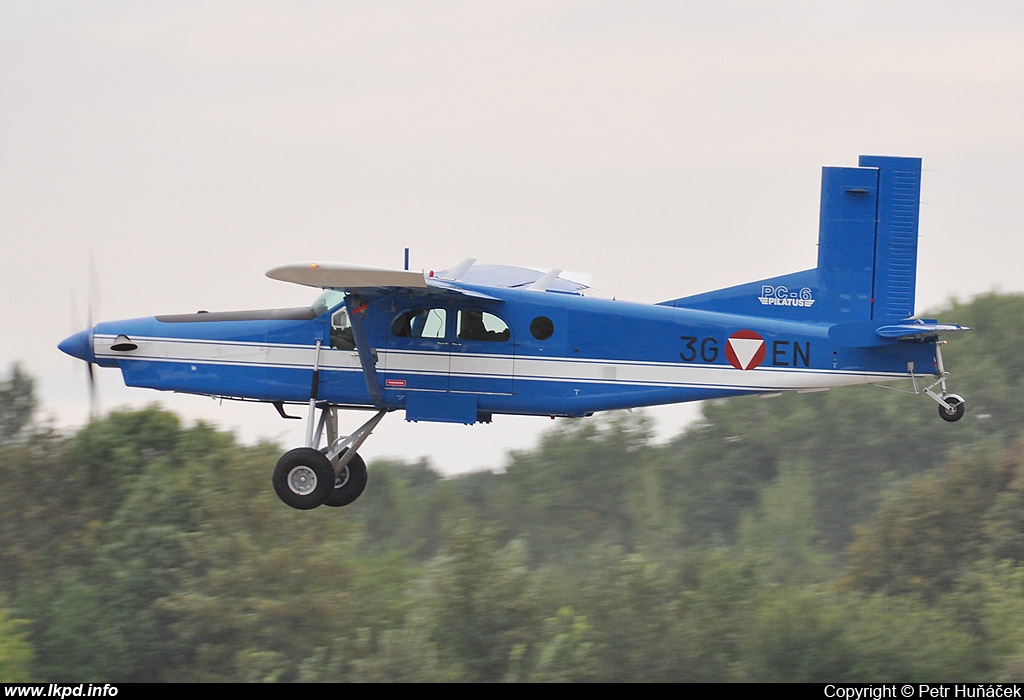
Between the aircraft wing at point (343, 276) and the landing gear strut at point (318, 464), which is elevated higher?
the aircraft wing at point (343, 276)

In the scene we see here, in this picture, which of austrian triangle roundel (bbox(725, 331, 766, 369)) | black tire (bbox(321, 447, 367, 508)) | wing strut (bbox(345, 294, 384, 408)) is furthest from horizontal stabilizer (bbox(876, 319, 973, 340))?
black tire (bbox(321, 447, 367, 508))

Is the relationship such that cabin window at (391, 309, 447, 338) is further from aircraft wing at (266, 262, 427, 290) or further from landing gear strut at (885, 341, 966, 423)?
landing gear strut at (885, 341, 966, 423)

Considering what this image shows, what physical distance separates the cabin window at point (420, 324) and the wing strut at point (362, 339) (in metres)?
0.37

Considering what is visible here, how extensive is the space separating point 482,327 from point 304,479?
2760 mm

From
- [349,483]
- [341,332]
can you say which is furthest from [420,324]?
A: [349,483]

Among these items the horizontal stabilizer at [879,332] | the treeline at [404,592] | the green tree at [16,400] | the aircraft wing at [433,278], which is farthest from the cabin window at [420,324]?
the green tree at [16,400]

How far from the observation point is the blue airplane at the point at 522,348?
16.0 metres

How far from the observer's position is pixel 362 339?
15836 mm

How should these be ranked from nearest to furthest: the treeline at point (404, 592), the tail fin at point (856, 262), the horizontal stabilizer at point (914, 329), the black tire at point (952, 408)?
the horizontal stabilizer at point (914, 329) < the black tire at point (952, 408) < the tail fin at point (856, 262) < the treeline at point (404, 592)

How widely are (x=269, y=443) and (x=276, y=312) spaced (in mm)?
29213

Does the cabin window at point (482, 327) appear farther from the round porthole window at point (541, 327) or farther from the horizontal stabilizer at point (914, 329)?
the horizontal stabilizer at point (914, 329)

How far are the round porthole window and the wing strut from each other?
1.84m

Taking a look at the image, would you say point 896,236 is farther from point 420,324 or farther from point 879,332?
point 420,324

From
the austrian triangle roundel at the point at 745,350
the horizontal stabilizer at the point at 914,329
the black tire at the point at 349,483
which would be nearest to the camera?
the horizontal stabilizer at the point at 914,329
